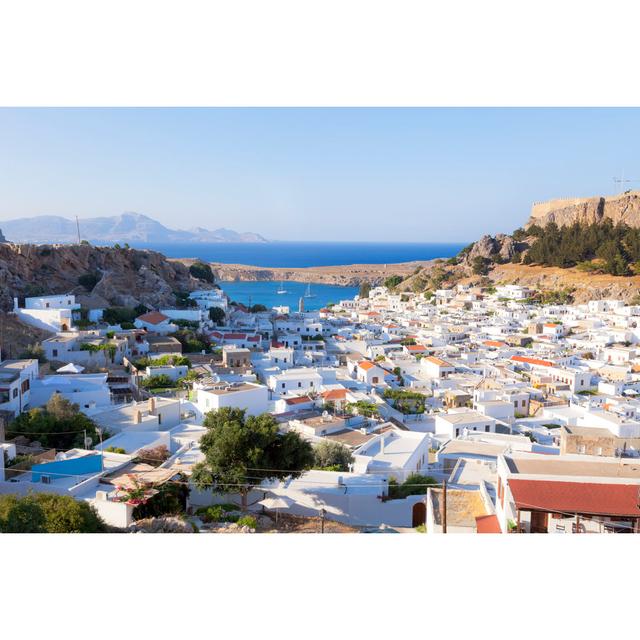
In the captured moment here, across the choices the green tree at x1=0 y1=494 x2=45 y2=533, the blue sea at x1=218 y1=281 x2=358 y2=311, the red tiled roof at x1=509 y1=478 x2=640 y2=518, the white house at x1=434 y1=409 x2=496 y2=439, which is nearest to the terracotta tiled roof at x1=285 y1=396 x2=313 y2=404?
the white house at x1=434 y1=409 x2=496 y2=439

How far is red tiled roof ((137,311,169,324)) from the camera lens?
21.2 metres

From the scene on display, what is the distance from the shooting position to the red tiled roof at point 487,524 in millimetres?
5637

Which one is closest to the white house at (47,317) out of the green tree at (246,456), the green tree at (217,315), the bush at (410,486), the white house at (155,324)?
the white house at (155,324)

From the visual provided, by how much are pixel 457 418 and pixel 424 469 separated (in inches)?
147

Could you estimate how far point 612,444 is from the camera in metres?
9.00

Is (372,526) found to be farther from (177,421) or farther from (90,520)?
(177,421)

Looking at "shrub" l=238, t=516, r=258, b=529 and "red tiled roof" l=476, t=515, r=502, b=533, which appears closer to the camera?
"red tiled roof" l=476, t=515, r=502, b=533

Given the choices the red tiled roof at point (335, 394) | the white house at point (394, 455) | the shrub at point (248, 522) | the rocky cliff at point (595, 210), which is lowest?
the red tiled roof at point (335, 394)

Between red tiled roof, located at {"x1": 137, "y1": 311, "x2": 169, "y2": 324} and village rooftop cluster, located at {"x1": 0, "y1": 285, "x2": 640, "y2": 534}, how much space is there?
2.7 inches

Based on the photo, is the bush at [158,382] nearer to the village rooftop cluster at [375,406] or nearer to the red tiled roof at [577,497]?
the village rooftop cluster at [375,406]

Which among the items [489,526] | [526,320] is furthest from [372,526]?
[526,320]

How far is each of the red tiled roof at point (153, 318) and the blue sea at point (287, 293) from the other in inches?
1172

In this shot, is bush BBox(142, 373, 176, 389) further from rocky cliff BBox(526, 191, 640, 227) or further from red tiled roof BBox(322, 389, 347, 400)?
rocky cliff BBox(526, 191, 640, 227)

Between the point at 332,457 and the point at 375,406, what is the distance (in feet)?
15.3
